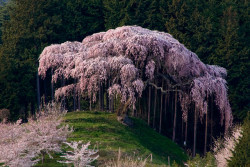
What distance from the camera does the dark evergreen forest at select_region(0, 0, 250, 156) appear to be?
2528 cm

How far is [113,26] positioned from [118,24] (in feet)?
1.32

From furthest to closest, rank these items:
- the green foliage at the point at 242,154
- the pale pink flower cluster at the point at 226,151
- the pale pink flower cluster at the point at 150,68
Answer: the pale pink flower cluster at the point at 150,68 → the pale pink flower cluster at the point at 226,151 → the green foliage at the point at 242,154

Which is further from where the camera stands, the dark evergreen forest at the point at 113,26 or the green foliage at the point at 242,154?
the dark evergreen forest at the point at 113,26

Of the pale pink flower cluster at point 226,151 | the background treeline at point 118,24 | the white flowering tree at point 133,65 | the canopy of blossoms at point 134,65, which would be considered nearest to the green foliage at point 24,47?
the background treeline at point 118,24

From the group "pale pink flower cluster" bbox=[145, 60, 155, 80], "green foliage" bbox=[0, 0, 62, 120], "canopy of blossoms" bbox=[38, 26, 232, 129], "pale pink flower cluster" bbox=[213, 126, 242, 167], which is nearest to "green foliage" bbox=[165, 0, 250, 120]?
"canopy of blossoms" bbox=[38, 26, 232, 129]

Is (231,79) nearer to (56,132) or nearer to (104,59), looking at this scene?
(104,59)

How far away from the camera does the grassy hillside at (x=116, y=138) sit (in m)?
13.3

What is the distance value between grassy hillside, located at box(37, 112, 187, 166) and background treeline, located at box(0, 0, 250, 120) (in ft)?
29.4

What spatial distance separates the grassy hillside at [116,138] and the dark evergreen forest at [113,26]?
893cm

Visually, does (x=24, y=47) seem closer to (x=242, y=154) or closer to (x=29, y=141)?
(x=29, y=141)

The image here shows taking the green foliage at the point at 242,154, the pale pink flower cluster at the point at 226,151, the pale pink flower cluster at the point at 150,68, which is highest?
the pale pink flower cluster at the point at 150,68

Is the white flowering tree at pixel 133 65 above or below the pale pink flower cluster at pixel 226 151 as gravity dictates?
above

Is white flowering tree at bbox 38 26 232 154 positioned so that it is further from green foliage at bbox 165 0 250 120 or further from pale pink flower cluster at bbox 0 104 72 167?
green foliage at bbox 165 0 250 120

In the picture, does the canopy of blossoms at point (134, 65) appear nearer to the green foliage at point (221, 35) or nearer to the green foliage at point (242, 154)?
the green foliage at point (242, 154)
